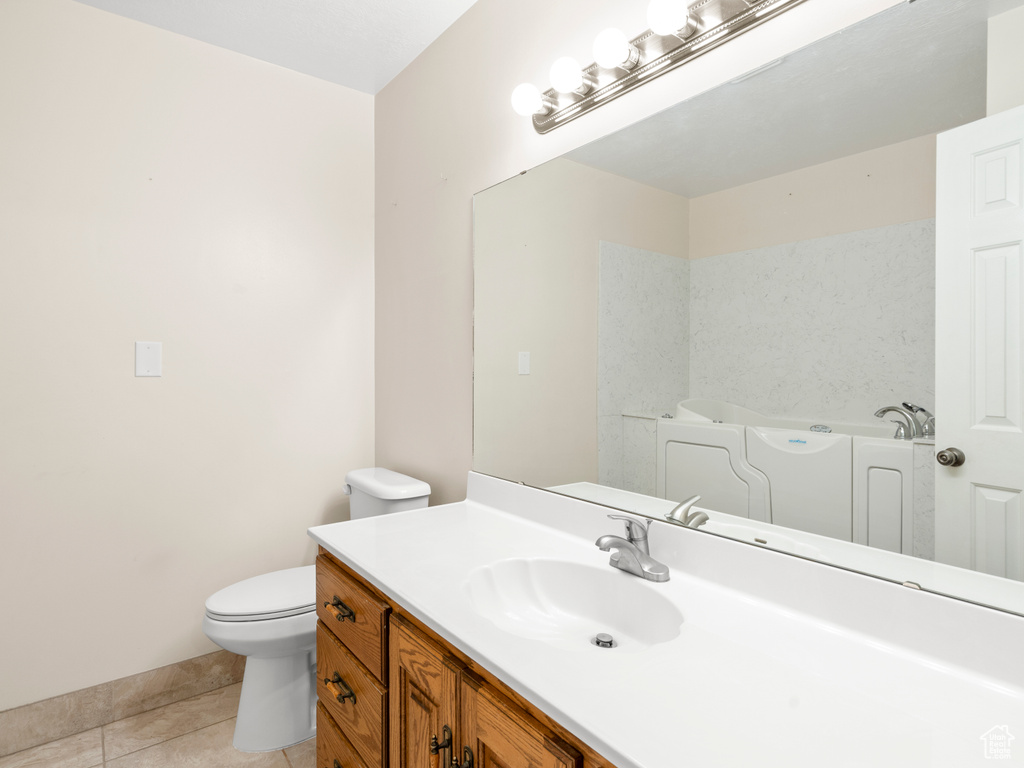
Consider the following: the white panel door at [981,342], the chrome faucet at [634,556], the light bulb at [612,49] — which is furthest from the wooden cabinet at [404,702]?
the light bulb at [612,49]

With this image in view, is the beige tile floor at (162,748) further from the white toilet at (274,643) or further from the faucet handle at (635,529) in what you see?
the faucet handle at (635,529)

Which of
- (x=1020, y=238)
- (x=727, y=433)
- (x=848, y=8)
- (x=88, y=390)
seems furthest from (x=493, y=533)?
(x=88, y=390)

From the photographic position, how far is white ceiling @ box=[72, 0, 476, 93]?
5.72 ft

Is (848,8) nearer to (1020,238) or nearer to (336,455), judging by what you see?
(1020,238)

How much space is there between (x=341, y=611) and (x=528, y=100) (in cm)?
129

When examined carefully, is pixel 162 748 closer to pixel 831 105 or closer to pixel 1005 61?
pixel 831 105

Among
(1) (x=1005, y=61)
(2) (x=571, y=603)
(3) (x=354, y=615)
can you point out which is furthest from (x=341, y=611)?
(1) (x=1005, y=61)

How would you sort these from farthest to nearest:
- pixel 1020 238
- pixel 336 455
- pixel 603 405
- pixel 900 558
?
1. pixel 336 455
2. pixel 603 405
3. pixel 900 558
4. pixel 1020 238

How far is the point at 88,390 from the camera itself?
1.79 meters

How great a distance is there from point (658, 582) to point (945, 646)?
41 centimetres

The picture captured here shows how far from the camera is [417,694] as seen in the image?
94 cm

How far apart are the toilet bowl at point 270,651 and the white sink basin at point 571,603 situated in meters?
0.88

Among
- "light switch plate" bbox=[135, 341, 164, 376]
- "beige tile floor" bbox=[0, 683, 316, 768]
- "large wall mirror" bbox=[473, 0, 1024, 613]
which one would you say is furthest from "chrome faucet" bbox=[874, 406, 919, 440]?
"light switch plate" bbox=[135, 341, 164, 376]

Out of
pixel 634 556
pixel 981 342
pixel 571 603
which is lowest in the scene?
pixel 571 603
